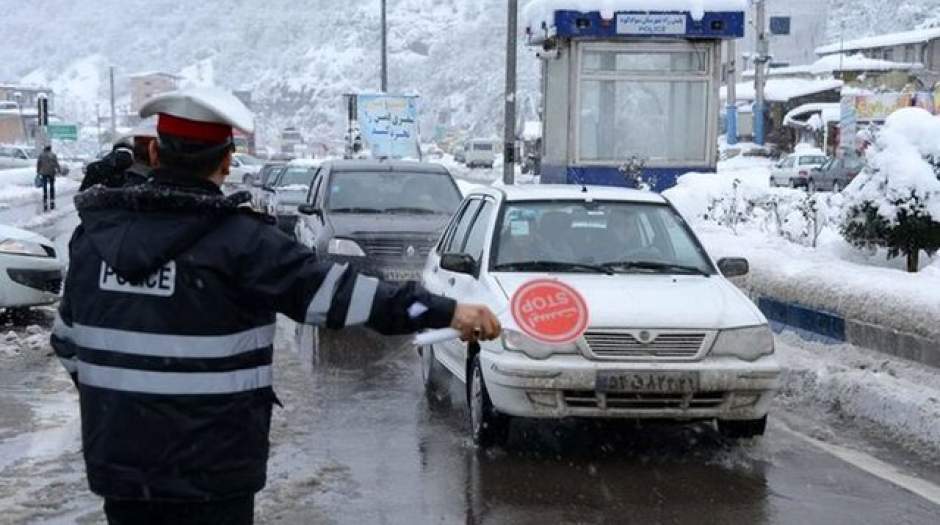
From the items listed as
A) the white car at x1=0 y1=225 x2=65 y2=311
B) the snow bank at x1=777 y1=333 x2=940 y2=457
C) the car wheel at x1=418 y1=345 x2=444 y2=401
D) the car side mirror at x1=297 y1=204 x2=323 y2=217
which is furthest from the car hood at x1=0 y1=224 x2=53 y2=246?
the snow bank at x1=777 y1=333 x2=940 y2=457

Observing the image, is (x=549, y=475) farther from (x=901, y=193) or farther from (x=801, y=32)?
(x=801, y=32)

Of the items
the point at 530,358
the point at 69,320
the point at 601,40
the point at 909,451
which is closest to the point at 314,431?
the point at 530,358

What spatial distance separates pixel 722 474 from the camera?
22.5ft

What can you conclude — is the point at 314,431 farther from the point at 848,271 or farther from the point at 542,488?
the point at 848,271

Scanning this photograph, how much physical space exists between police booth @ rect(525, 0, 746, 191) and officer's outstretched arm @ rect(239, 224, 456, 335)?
15.5m

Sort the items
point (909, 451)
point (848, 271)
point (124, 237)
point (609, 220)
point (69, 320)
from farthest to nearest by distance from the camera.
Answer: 1. point (848, 271)
2. point (609, 220)
3. point (909, 451)
4. point (69, 320)
5. point (124, 237)

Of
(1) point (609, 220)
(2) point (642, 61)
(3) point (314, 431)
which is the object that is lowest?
(3) point (314, 431)

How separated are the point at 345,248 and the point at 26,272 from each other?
3.36 metres

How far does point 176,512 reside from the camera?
313cm

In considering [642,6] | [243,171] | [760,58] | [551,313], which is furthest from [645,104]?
[760,58]

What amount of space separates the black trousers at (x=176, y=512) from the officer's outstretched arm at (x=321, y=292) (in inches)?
19.8

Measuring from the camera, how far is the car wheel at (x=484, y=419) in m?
7.24

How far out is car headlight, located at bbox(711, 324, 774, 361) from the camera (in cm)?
703

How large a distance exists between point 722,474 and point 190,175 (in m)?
4.43
